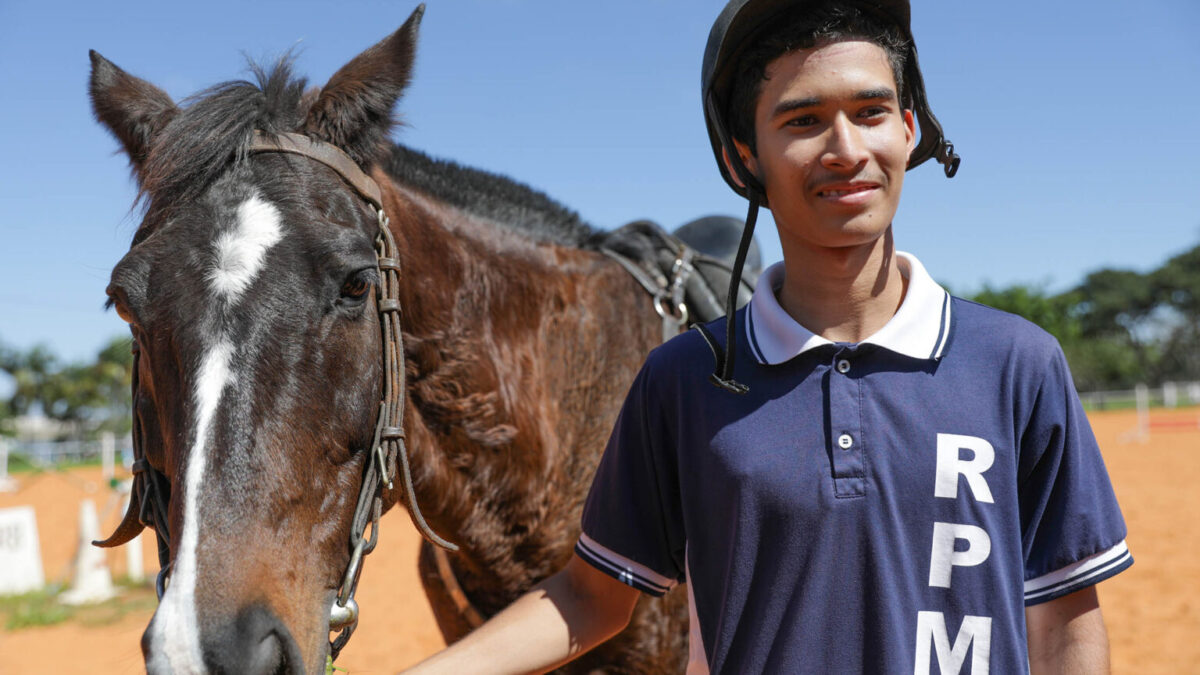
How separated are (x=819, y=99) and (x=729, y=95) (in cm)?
31

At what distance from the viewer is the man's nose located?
1428 mm

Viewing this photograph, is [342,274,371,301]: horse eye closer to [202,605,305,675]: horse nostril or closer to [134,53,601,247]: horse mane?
[134,53,601,247]: horse mane

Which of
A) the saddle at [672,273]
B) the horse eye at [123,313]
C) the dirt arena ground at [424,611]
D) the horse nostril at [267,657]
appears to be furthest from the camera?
the dirt arena ground at [424,611]

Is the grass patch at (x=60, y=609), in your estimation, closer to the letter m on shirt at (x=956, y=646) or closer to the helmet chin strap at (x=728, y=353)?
the helmet chin strap at (x=728, y=353)

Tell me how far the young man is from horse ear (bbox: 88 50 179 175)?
1.49 m

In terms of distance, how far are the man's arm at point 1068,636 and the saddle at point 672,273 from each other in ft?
5.82

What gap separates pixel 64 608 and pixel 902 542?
10213 mm

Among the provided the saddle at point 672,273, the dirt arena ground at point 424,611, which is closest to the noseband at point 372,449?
the saddle at point 672,273

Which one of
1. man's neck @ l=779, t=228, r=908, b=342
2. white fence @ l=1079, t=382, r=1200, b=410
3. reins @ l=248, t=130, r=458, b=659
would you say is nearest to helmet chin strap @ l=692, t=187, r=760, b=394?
man's neck @ l=779, t=228, r=908, b=342

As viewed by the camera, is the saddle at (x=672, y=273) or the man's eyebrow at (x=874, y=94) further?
the saddle at (x=672, y=273)

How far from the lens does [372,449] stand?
1.89 meters

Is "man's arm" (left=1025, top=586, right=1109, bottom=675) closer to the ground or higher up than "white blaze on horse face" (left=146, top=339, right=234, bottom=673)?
closer to the ground

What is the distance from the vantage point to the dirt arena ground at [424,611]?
666 centimetres

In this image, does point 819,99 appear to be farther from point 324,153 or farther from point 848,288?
point 324,153
